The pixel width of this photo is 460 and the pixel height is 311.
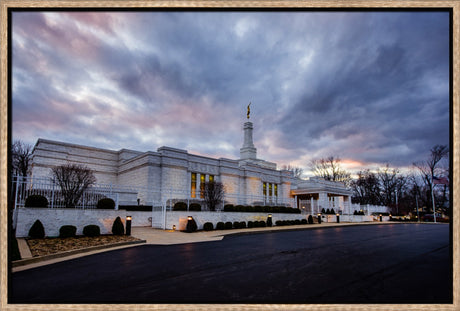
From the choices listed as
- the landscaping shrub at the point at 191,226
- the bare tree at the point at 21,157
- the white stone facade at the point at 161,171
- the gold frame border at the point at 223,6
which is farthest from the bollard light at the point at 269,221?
the bare tree at the point at 21,157

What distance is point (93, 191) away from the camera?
14.7m

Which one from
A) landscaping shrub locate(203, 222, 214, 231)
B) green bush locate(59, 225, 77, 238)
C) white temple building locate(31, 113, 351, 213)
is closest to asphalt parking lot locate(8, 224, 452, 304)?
green bush locate(59, 225, 77, 238)

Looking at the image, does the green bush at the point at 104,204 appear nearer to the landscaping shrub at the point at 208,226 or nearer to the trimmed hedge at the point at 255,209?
the landscaping shrub at the point at 208,226

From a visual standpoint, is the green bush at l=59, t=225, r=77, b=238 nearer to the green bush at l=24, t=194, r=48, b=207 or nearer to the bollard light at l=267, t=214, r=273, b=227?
the green bush at l=24, t=194, r=48, b=207


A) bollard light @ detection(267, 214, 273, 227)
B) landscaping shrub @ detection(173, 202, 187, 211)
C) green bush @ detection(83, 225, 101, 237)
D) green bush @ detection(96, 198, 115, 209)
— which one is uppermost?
green bush @ detection(96, 198, 115, 209)

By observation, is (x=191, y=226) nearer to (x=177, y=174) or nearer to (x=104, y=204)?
(x=104, y=204)

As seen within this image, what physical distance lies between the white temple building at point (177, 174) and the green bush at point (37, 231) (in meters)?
11.6

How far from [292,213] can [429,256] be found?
1684 centimetres

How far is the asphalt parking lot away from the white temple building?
50.5ft

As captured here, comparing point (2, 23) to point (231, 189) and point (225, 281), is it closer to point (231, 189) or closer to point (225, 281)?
point (225, 281)

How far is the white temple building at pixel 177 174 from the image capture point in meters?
26.9

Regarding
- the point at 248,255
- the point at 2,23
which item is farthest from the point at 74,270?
the point at 2,23

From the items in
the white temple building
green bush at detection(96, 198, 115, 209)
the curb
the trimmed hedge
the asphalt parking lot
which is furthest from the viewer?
the white temple building

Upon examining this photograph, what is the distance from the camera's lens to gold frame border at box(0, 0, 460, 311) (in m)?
3.03
